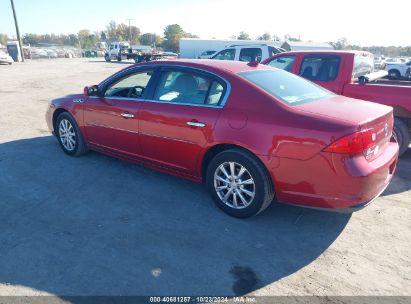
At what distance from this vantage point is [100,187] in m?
4.42

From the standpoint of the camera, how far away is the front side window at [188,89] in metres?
3.73

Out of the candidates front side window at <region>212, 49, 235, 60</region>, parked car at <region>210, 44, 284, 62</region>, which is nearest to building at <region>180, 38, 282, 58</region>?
front side window at <region>212, 49, 235, 60</region>

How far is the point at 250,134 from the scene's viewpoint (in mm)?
3330

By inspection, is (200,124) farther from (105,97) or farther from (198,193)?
(105,97)

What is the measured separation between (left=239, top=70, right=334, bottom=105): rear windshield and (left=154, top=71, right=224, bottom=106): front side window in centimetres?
37

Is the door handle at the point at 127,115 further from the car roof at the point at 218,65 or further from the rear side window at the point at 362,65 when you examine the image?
the rear side window at the point at 362,65

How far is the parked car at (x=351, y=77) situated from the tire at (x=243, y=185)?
306cm

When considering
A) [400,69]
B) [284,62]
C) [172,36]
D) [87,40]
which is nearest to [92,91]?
[284,62]

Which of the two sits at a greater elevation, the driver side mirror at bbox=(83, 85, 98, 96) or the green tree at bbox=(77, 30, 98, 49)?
the driver side mirror at bbox=(83, 85, 98, 96)

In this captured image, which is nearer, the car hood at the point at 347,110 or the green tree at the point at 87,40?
the car hood at the point at 347,110

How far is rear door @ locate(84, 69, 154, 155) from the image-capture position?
4.40 meters

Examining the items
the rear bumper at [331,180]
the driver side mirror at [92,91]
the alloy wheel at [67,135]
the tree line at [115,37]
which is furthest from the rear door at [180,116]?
the tree line at [115,37]

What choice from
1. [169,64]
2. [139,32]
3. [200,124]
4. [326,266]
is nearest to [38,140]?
[169,64]

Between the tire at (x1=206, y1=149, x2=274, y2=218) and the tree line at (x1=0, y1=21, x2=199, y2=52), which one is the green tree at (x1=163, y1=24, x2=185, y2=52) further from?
the tire at (x1=206, y1=149, x2=274, y2=218)
